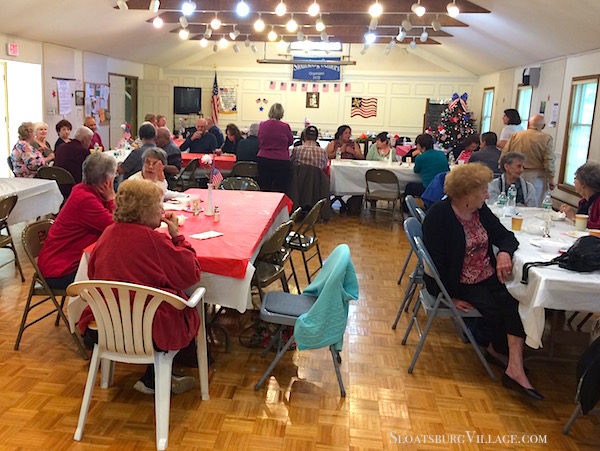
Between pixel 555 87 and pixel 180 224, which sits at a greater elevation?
pixel 555 87

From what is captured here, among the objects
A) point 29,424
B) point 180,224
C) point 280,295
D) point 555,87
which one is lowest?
point 29,424

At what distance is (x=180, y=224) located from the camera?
3.60 m

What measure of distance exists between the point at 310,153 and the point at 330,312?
4.75 m

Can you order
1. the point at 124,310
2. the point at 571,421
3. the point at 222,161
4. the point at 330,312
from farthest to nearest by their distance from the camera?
the point at 222,161
the point at 330,312
the point at 571,421
the point at 124,310

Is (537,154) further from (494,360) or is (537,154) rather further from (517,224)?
(494,360)

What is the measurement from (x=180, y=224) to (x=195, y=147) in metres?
5.29

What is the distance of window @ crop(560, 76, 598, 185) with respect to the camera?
25.8 feet

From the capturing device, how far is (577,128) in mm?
8195

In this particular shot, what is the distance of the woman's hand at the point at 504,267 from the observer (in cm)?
326

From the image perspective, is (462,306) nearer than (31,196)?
Yes

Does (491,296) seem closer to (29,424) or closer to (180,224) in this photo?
(180,224)

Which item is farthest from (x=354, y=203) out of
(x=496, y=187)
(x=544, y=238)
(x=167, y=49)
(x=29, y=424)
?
(x=167, y=49)

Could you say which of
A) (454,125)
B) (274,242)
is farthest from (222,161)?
(454,125)

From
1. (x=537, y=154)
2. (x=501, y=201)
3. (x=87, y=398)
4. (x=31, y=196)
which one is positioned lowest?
(x=87, y=398)
